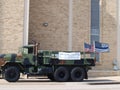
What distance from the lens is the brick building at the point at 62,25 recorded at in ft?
105

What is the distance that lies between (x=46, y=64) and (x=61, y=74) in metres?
1.26

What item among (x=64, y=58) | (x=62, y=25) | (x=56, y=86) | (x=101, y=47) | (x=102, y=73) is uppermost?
(x=62, y=25)

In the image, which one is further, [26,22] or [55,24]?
[55,24]

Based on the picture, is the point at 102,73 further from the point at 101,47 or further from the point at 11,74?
the point at 11,74

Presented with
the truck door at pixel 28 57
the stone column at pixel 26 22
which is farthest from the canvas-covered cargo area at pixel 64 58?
the stone column at pixel 26 22

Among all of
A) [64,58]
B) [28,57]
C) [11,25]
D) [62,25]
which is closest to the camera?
[28,57]

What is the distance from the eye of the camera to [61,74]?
28.0 meters

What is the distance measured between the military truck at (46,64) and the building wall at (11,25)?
4.06 meters

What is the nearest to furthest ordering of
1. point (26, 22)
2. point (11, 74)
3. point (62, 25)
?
point (11, 74), point (26, 22), point (62, 25)

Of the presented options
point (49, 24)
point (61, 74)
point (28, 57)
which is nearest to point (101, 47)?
point (49, 24)

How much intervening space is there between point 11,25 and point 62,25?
5.57m

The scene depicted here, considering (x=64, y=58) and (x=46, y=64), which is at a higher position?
(x=64, y=58)

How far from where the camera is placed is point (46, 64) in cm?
2775

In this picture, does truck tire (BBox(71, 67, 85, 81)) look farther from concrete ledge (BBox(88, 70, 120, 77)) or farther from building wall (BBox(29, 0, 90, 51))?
building wall (BBox(29, 0, 90, 51))
